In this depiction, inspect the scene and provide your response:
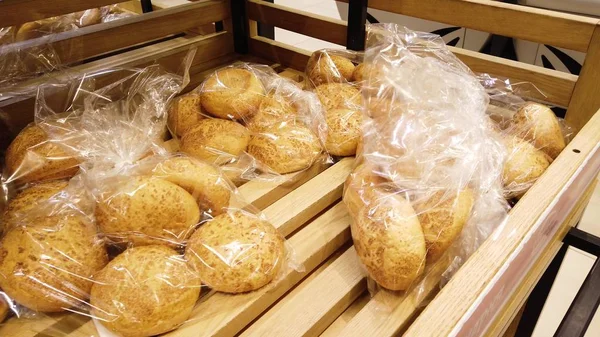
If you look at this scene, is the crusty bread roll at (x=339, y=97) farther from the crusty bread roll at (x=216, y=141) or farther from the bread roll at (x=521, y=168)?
the bread roll at (x=521, y=168)

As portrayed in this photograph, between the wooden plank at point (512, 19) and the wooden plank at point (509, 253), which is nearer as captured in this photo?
the wooden plank at point (509, 253)

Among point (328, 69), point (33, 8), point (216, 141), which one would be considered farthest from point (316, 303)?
point (33, 8)

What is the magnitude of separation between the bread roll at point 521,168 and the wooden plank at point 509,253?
96 mm

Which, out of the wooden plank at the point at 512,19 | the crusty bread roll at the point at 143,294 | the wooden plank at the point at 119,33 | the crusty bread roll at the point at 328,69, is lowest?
the crusty bread roll at the point at 143,294

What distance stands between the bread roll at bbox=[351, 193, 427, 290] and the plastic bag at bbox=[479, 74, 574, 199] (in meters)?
0.28

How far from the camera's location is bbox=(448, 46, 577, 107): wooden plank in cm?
104

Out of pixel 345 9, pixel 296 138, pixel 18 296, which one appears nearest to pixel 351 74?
pixel 296 138

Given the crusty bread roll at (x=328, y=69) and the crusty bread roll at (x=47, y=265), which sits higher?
the crusty bread roll at (x=328, y=69)

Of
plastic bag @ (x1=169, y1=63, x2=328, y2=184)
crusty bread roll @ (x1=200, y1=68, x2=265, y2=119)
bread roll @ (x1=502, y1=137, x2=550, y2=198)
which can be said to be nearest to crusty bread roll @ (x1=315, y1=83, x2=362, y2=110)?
plastic bag @ (x1=169, y1=63, x2=328, y2=184)

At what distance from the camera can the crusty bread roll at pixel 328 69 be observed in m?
1.26

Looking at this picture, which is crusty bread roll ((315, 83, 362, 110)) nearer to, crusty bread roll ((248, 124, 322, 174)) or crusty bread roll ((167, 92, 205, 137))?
crusty bread roll ((248, 124, 322, 174))

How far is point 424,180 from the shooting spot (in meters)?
0.81

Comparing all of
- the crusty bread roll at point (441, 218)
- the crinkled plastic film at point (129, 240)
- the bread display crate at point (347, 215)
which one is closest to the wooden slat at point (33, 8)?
the bread display crate at point (347, 215)

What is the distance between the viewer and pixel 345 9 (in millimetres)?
2936
